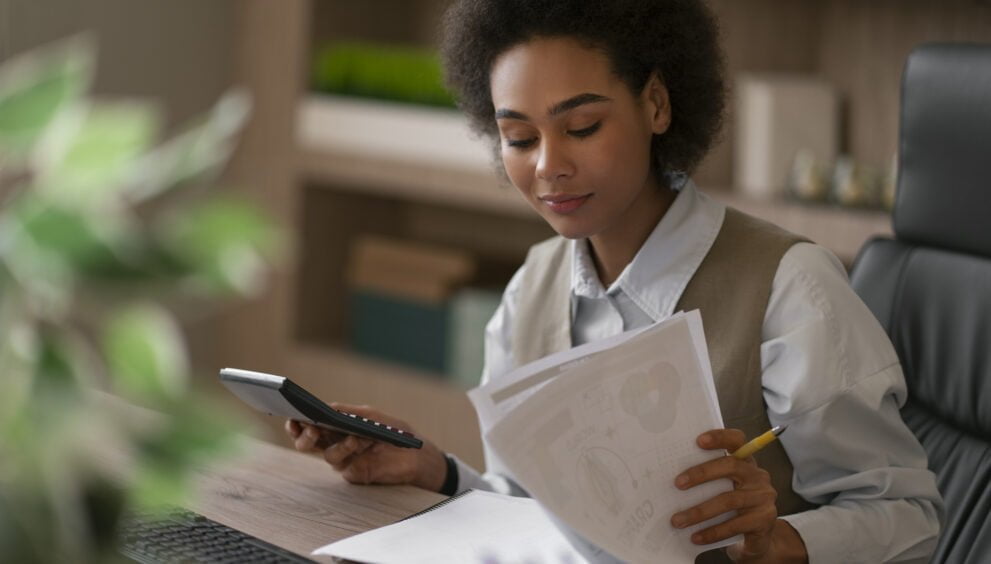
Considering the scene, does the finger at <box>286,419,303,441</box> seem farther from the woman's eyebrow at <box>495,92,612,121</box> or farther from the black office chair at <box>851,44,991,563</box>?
the black office chair at <box>851,44,991,563</box>

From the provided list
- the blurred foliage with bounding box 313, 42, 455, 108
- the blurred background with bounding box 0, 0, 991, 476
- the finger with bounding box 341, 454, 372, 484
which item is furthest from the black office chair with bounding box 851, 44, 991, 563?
the blurred foliage with bounding box 313, 42, 455, 108

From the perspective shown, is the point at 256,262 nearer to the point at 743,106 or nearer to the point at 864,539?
the point at 864,539

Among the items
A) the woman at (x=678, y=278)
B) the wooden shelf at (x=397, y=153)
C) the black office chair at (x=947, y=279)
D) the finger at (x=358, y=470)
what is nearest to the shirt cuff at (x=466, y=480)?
the woman at (x=678, y=278)

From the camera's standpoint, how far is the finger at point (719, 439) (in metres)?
1.11

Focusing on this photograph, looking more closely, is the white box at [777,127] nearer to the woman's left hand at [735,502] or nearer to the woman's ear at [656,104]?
the woman's ear at [656,104]

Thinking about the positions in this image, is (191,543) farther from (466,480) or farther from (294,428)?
(466,480)

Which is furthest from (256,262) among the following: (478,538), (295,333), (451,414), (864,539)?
(295,333)

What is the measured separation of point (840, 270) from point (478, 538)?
19.2 inches

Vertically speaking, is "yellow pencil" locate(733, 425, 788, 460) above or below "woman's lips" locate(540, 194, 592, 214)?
below

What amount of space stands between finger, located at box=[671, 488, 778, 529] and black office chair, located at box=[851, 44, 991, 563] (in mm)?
368

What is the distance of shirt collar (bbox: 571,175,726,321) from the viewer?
1.45 m

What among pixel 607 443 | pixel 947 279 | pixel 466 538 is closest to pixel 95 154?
pixel 607 443

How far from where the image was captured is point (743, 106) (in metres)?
2.75

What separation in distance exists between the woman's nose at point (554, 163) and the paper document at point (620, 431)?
30cm
